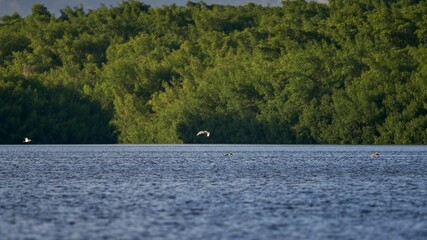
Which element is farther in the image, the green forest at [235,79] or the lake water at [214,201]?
the green forest at [235,79]

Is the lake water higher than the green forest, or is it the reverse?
the green forest

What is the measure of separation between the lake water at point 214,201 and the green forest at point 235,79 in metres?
44.7

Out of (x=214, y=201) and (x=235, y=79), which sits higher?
(x=235, y=79)

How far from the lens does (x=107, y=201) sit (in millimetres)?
42062

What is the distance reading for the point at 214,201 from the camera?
42.0 meters

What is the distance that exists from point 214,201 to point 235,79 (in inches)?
3445

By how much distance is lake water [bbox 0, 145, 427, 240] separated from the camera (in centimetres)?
3266

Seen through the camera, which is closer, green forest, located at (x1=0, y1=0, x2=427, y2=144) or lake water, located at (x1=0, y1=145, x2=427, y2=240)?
lake water, located at (x1=0, y1=145, x2=427, y2=240)

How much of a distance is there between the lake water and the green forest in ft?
147

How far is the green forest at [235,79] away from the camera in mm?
115438

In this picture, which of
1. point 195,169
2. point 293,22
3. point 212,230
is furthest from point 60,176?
point 293,22

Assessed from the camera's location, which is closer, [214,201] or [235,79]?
[214,201]

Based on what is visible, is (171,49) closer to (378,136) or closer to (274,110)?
(274,110)

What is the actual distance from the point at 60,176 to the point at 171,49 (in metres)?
95.7
